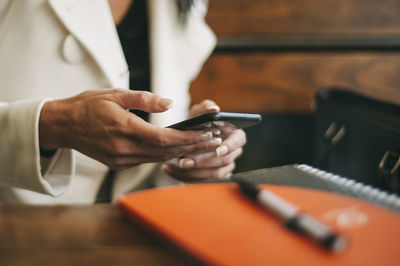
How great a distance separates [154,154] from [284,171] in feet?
0.57

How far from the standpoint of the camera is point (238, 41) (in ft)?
3.16

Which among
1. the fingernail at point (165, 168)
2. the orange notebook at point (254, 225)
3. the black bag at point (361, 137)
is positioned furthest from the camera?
the fingernail at point (165, 168)

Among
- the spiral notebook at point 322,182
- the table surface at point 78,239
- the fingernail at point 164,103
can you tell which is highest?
the fingernail at point 164,103

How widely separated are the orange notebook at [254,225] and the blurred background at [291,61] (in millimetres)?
688

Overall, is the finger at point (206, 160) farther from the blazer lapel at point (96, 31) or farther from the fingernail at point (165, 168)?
the blazer lapel at point (96, 31)

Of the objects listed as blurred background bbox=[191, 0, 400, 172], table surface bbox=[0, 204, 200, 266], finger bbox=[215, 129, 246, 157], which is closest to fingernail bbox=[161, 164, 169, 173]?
finger bbox=[215, 129, 246, 157]

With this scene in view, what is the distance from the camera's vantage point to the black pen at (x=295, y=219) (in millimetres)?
212

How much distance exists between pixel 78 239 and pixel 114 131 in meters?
0.16

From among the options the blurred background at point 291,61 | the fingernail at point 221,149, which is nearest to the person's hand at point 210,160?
the fingernail at point 221,149

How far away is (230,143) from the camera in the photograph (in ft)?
1.64

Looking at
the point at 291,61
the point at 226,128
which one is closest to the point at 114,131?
the point at 226,128

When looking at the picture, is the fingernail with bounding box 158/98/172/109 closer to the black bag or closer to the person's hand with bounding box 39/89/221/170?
the person's hand with bounding box 39/89/221/170

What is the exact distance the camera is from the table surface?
0.24 metres

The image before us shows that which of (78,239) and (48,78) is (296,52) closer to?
(48,78)
